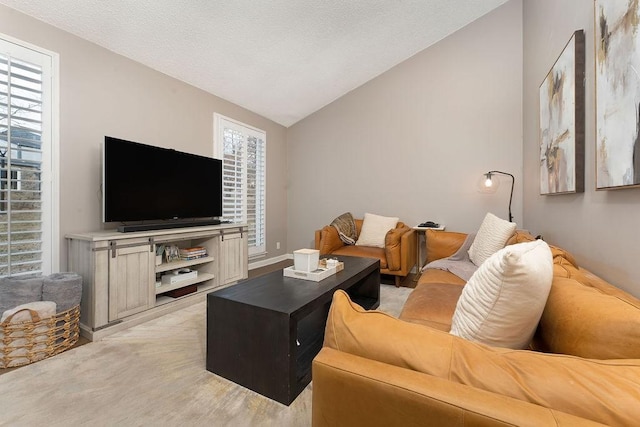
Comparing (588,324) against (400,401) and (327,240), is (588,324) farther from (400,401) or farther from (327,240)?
(327,240)

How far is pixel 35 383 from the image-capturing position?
1.68m

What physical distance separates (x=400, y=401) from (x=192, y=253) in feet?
9.60

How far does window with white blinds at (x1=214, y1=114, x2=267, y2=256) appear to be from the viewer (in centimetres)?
399

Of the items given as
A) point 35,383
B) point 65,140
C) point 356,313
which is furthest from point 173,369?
point 65,140

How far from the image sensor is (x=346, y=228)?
4.22m

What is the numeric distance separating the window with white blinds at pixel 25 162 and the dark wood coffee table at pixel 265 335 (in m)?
1.64

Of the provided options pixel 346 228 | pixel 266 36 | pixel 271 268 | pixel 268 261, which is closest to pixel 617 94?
pixel 266 36

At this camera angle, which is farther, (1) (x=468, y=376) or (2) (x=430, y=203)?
(2) (x=430, y=203)

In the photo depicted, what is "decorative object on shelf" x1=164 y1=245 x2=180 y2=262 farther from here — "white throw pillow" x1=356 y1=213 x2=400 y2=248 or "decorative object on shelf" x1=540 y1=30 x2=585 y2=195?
"decorative object on shelf" x1=540 y1=30 x2=585 y2=195

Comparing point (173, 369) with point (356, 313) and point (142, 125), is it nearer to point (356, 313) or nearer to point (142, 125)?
point (356, 313)

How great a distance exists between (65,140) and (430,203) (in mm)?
4152

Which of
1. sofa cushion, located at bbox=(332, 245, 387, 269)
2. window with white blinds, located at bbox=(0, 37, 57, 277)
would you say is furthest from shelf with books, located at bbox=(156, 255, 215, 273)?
sofa cushion, located at bbox=(332, 245, 387, 269)

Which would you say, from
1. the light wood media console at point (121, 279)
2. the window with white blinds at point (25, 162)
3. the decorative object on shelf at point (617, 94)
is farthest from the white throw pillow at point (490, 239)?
the window with white blinds at point (25, 162)

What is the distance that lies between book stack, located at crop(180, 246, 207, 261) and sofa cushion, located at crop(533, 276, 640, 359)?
2958 mm
